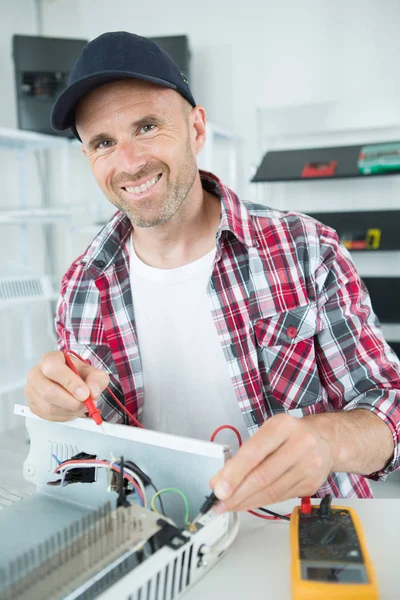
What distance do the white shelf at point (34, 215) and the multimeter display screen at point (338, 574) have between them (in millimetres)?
2369

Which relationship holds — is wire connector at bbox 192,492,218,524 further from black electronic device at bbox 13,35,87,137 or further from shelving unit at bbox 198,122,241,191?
shelving unit at bbox 198,122,241,191

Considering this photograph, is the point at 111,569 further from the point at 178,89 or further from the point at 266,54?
the point at 266,54

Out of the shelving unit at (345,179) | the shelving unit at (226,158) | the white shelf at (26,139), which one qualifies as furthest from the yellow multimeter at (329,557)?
Result: the shelving unit at (226,158)

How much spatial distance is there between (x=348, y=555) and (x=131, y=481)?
0.28 metres

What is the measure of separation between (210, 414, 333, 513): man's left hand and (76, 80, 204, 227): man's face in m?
0.67

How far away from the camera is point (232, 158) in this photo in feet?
10.1

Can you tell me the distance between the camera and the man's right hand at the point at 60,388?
805mm

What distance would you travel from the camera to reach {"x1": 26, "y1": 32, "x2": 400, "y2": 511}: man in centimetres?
106

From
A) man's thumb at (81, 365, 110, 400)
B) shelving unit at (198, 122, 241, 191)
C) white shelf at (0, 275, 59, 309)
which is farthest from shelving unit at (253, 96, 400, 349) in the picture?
man's thumb at (81, 365, 110, 400)

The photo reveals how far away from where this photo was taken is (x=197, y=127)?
1.28 metres

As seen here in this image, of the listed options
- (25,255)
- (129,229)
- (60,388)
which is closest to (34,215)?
(25,255)

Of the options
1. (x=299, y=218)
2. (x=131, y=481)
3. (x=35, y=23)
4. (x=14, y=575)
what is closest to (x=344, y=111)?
(x=299, y=218)

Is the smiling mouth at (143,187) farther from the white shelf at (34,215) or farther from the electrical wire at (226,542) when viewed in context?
the white shelf at (34,215)

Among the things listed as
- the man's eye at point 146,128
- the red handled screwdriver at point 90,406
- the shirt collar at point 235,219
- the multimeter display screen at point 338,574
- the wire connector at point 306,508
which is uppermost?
the man's eye at point 146,128
